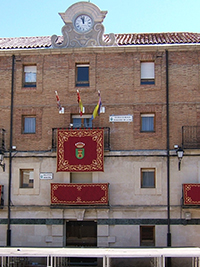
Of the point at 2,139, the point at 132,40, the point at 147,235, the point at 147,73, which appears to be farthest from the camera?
the point at 132,40

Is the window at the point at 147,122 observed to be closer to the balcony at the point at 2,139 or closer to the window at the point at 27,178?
the window at the point at 27,178

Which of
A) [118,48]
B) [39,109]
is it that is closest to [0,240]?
[39,109]

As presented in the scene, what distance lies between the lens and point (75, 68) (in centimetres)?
2186

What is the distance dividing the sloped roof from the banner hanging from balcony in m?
5.24

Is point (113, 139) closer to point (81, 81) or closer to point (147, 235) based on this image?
point (81, 81)

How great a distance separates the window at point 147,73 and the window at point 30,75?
5713 mm

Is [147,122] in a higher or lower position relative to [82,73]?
lower

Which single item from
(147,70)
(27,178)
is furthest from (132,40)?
(27,178)

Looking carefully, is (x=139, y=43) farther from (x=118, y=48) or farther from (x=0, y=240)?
(x=0, y=240)

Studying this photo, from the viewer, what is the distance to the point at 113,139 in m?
21.1

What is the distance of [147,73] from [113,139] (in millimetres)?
3909

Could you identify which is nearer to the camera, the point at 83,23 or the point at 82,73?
the point at 83,23

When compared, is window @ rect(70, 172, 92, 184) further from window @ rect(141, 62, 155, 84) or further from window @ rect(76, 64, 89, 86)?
window @ rect(141, 62, 155, 84)

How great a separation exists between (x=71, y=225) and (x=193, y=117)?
8.25 m
